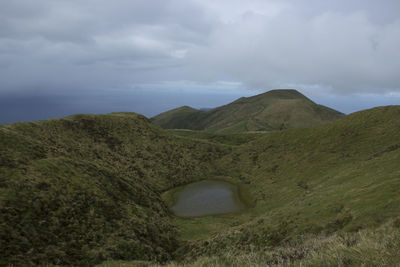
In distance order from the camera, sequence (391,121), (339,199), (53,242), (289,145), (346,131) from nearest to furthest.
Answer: (53,242), (339,199), (391,121), (346,131), (289,145)

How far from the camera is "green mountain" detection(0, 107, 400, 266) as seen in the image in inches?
587

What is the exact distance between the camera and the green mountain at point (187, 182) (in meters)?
14.9

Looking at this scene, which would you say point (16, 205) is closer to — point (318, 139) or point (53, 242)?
point (53, 242)

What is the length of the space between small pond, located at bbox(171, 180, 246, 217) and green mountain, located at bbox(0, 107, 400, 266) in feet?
8.97

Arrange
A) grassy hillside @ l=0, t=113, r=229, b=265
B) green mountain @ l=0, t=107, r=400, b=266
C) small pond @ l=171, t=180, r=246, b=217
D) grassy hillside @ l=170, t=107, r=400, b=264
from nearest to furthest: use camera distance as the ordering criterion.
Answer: green mountain @ l=0, t=107, r=400, b=266
grassy hillside @ l=0, t=113, r=229, b=265
grassy hillside @ l=170, t=107, r=400, b=264
small pond @ l=171, t=180, r=246, b=217

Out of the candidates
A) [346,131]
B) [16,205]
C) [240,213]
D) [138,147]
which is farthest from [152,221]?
[346,131]

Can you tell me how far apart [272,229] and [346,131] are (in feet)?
155

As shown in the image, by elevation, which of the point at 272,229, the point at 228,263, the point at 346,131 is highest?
the point at 346,131

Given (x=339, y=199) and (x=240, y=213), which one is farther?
(x=240, y=213)

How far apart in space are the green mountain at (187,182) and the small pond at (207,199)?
2733 millimetres

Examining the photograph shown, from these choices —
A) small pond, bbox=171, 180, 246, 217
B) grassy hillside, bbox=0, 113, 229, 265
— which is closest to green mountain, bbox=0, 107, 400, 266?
grassy hillside, bbox=0, 113, 229, 265

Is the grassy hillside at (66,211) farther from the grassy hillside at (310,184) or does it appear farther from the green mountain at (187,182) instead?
the grassy hillside at (310,184)

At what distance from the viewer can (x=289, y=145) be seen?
64.1 m

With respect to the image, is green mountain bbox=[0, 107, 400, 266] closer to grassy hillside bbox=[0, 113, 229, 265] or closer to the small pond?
grassy hillside bbox=[0, 113, 229, 265]
